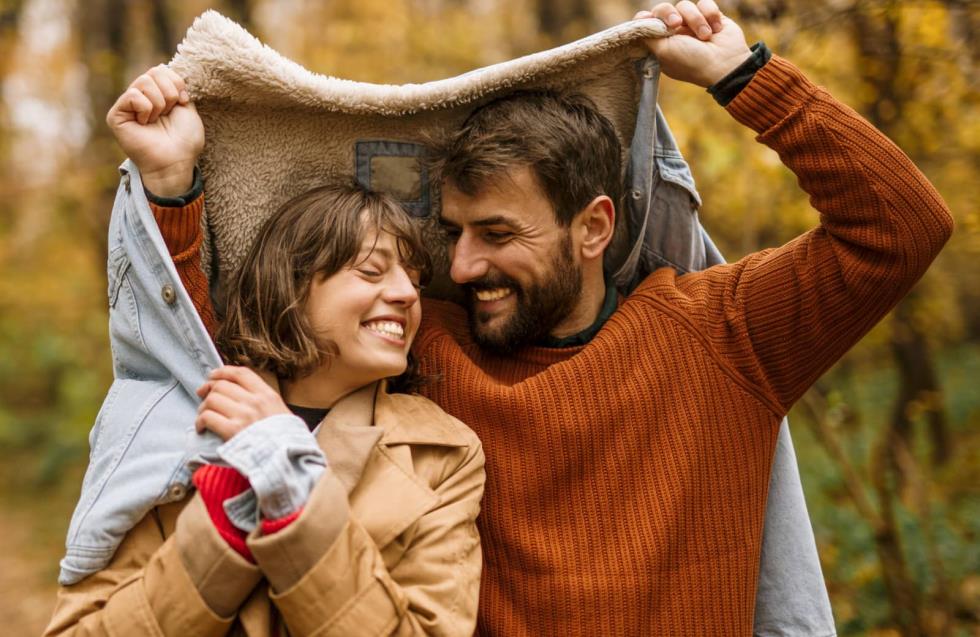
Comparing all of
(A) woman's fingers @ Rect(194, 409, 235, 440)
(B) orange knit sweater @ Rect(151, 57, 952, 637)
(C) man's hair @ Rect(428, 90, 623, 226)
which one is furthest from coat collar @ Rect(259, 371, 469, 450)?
(C) man's hair @ Rect(428, 90, 623, 226)

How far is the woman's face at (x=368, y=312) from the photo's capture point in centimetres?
220

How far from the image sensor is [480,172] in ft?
8.17

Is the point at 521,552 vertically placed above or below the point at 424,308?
below

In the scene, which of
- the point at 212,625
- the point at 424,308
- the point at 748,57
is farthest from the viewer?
the point at 424,308

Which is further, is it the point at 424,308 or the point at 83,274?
the point at 83,274

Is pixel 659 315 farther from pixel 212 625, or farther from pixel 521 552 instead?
pixel 212 625

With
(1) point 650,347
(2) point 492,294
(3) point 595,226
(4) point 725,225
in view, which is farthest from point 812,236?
(4) point 725,225

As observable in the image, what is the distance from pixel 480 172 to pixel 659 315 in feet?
1.99

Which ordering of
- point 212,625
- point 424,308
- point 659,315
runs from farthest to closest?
1. point 424,308
2. point 659,315
3. point 212,625

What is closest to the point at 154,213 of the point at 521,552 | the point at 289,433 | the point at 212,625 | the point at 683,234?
the point at 289,433

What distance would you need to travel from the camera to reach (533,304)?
255cm

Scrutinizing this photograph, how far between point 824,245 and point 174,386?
5.28 feet

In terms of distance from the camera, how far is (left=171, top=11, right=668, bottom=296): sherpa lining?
7.32 feet

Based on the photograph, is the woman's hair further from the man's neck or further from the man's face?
the man's neck
